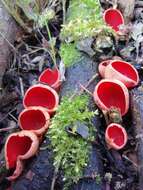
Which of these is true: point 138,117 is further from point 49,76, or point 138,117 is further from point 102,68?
point 49,76

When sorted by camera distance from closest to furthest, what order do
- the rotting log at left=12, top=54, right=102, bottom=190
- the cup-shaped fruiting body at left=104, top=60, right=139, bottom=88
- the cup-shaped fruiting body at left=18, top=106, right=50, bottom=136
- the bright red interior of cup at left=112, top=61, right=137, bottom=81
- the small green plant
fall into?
the rotting log at left=12, top=54, right=102, bottom=190
the cup-shaped fruiting body at left=18, top=106, right=50, bottom=136
the cup-shaped fruiting body at left=104, top=60, right=139, bottom=88
the bright red interior of cup at left=112, top=61, right=137, bottom=81
the small green plant

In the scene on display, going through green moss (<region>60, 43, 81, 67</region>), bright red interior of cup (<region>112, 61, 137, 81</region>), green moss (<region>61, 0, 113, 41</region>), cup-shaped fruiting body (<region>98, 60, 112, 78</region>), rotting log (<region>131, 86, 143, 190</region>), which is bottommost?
rotting log (<region>131, 86, 143, 190</region>)

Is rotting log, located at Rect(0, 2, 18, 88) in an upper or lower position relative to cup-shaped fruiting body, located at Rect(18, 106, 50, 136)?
upper

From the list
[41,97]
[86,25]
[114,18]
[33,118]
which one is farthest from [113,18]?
[33,118]

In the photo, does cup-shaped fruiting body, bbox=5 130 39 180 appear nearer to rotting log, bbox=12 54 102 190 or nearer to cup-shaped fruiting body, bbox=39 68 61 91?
rotting log, bbox=12 54 102 190

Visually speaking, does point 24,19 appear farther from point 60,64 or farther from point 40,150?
point 40,150

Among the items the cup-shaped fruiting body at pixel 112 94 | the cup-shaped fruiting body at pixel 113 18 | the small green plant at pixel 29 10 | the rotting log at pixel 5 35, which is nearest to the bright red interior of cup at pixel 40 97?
the cup-shaped fruiting body at pixel 112 94

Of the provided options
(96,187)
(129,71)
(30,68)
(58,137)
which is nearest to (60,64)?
(30,68)

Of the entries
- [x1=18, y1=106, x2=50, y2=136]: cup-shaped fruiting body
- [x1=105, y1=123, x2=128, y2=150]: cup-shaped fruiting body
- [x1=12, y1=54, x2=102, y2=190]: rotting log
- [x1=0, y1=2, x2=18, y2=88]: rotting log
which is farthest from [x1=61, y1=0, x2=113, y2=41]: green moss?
[x1=12, y1=54, x2=102, y2=190]: rotting log
